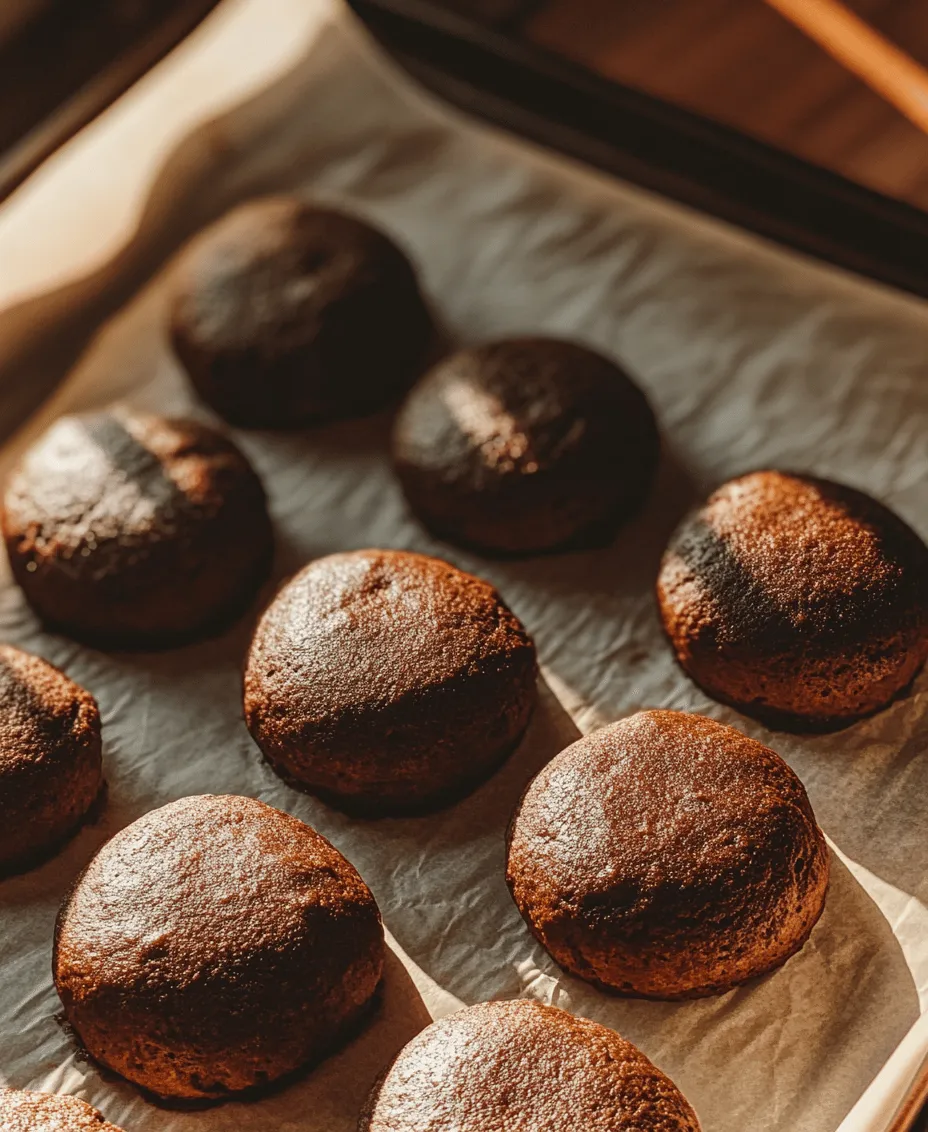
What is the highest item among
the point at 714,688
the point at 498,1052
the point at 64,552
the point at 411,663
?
the point at 64,552

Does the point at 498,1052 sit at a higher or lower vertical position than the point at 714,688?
higher

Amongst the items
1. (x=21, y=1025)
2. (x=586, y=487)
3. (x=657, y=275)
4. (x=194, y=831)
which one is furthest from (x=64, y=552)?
(x=657, y=275)

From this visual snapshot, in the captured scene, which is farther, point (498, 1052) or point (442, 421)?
point (442, 421)

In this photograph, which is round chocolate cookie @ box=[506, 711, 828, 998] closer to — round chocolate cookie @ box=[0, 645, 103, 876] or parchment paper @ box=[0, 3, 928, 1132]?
parchment paper @ box=[0, 3, 928, 1132]

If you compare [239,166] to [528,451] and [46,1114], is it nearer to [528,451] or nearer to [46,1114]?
[528,451]

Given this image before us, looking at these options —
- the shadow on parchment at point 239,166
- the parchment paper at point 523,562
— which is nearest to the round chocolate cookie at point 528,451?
the parchment paper at point 523,562

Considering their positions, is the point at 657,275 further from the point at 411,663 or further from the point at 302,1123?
the point at 302,1123

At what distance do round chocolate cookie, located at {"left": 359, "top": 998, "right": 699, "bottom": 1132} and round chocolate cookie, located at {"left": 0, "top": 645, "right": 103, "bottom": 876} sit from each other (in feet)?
1.76

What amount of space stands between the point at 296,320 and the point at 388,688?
2.28 ft

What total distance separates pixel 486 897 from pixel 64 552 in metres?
0.76

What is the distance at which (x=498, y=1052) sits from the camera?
1.34m

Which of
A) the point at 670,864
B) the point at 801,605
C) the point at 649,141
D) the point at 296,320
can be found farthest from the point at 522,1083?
the point at 649,141

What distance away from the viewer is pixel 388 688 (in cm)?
160

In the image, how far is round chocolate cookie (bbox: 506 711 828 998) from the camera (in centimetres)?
143
